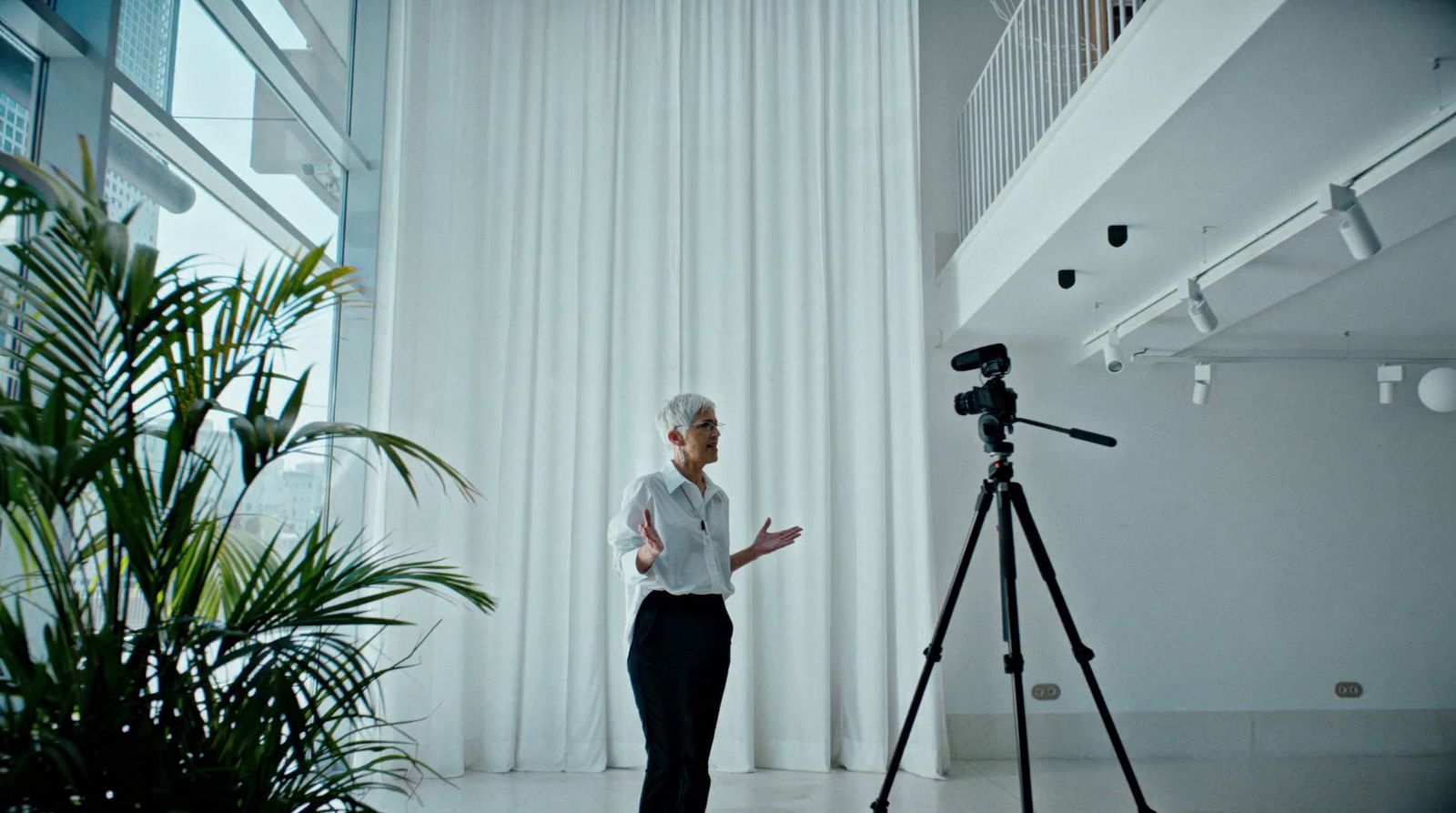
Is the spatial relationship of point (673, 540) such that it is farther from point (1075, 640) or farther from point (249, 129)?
point (249, 129)

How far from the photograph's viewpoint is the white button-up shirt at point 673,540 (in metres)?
2.70

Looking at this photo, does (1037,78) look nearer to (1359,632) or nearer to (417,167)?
(417,167)

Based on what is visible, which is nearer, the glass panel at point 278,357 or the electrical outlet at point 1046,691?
the glass panel at point 278,357

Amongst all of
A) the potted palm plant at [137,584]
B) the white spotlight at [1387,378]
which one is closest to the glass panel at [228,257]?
the potted palm plant at [137,584]

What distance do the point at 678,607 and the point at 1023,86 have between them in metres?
2.49

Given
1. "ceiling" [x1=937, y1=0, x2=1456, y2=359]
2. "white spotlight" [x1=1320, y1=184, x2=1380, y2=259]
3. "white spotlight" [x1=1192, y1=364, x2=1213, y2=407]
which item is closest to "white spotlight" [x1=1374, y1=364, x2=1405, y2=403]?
"ceiling" [x1=937, y1=0, x2=1456, y2=359]

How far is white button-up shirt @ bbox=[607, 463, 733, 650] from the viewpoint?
2703 mm

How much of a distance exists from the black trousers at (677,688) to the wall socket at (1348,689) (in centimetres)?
376

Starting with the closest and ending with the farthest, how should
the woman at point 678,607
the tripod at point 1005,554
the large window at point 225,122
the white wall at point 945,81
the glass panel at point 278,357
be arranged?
the large window at point 225,122, the woman at point 678,607, the tripod at point 1005,554, the glass panel at point 278,357, the white wall at point 945,81

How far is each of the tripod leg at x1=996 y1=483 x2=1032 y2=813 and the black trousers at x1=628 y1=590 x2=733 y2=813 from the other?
34.6 inches

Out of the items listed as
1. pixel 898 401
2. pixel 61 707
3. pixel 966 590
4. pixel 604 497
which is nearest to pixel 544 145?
pixel 604 497

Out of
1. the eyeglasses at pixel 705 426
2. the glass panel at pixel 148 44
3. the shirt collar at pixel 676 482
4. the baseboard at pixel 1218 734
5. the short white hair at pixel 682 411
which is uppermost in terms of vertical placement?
the glass panel at pixel 148 44

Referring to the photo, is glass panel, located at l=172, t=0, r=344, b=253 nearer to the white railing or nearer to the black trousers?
the black trousers

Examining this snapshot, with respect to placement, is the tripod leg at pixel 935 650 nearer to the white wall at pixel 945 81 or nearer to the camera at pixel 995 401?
the camera at pixel 995 401
